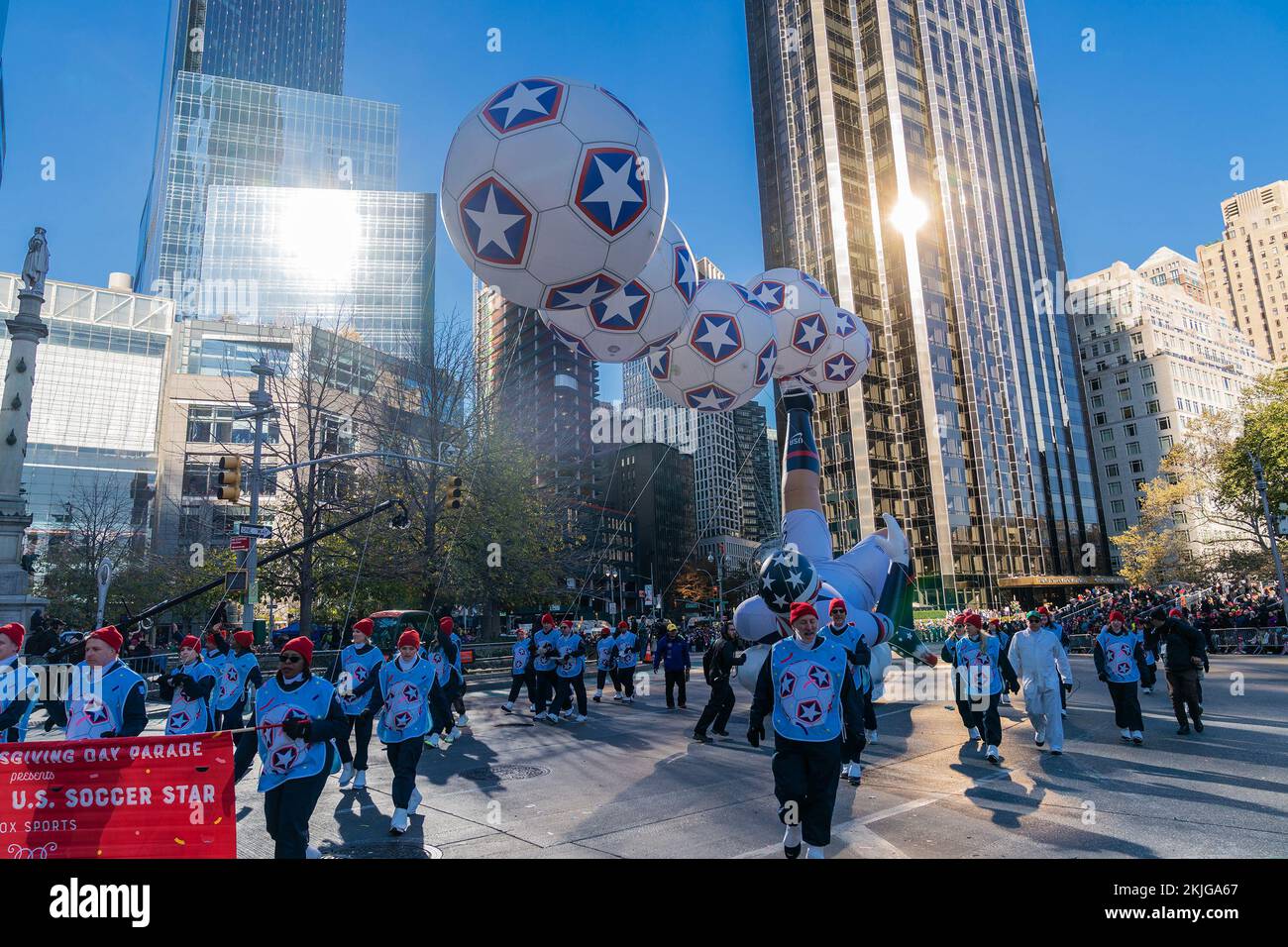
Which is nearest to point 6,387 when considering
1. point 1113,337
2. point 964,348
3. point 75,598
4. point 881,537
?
point 75,598

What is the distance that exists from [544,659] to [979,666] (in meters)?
8.00

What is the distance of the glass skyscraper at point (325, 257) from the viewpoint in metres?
95.4

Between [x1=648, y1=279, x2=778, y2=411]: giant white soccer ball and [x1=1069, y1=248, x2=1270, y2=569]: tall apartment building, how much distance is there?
9730 centimetres

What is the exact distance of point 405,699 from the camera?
7.43m

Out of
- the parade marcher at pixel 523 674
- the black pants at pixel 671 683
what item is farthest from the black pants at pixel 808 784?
the black pants at pixel 671 683

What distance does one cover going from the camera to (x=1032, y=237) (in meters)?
77.6

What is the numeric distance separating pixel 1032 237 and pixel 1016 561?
36189mm

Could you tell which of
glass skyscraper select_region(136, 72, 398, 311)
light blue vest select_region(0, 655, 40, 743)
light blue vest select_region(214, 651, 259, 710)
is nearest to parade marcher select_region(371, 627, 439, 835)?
light blue vest select_region(214, 651, 259, 710)

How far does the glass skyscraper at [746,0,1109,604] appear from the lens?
6588 cm

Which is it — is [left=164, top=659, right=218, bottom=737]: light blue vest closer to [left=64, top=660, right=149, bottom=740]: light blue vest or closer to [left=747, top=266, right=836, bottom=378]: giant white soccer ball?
[left=64, top=660, right=149, bottom=740]: light blue vest

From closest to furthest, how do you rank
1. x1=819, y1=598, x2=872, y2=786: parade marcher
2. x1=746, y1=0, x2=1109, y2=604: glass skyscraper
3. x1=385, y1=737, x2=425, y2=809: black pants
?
x1=385, y1=737, x2=425, y2=809: black pants < x1=819, y1=598, x2=872, y2=786: parade marcher < x1=746, y1=0, x2=1109, y2=604: glass skyscraper

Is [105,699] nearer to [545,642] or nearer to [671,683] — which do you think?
[545,642]

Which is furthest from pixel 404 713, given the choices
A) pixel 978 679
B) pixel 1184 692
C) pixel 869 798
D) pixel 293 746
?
pixel 1184 692
